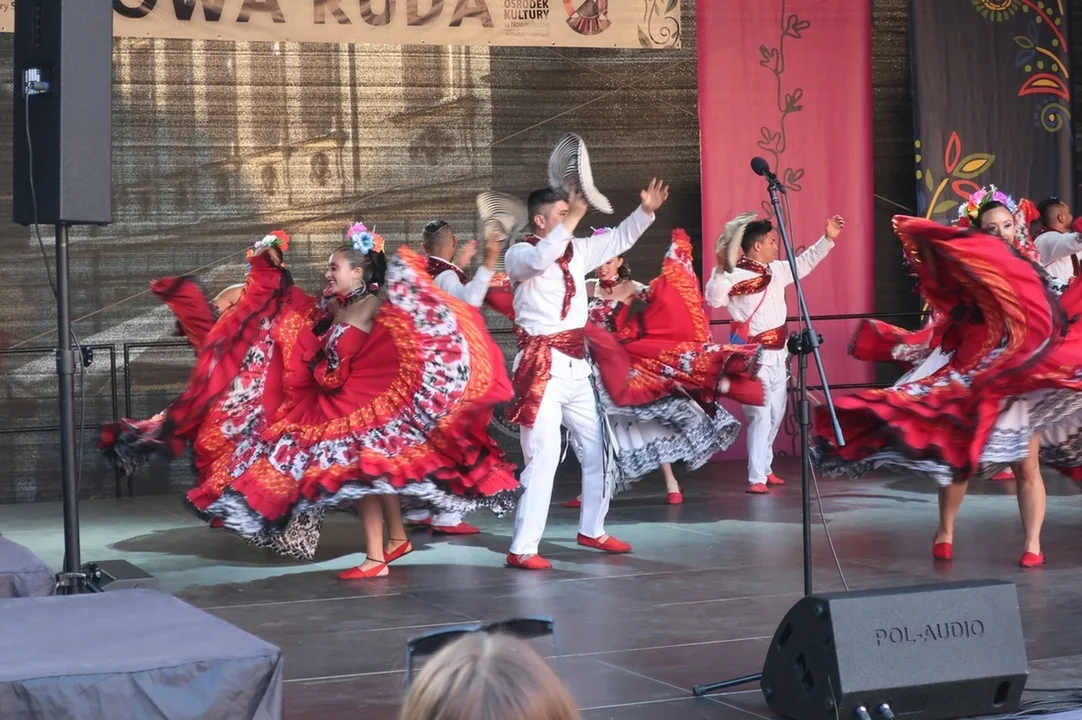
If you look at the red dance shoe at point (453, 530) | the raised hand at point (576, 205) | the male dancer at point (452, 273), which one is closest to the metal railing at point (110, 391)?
the male dancer at point (452, 273)

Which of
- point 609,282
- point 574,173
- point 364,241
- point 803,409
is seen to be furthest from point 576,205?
point 609,282

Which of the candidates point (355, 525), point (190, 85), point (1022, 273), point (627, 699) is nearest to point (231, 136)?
point (190, 85)

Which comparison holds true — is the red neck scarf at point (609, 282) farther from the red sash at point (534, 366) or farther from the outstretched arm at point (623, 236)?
the red sash at point (534, 366)

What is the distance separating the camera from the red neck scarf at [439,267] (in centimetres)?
658

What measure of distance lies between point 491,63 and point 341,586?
4.94m

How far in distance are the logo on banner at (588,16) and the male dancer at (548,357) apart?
3.67 metres

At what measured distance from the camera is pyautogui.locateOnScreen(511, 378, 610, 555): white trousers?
19.2 feet

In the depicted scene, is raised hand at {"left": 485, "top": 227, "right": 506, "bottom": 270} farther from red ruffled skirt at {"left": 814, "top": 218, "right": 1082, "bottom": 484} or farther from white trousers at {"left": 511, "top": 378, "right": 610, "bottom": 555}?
red ruffled skirt at {"left": 814, "top": 218, "right": 1082, "bottom": 484}

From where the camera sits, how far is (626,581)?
5531 mm

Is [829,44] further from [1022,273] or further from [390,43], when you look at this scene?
[1022,273]

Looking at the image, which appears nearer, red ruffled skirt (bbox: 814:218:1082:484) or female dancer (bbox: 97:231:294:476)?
red ruffled skirt (bbox: 814:218:1082:484)

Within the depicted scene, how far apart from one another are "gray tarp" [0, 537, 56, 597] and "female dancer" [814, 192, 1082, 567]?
306 centimetres

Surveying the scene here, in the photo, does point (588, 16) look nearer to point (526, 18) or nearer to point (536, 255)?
point (526, 18)

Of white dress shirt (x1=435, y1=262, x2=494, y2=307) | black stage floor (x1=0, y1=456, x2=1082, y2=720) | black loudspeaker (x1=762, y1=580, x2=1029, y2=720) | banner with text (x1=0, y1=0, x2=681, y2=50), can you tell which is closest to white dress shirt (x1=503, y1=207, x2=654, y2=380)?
white dress shirt (x1=435, y1=262, x2=494, y2=307)
